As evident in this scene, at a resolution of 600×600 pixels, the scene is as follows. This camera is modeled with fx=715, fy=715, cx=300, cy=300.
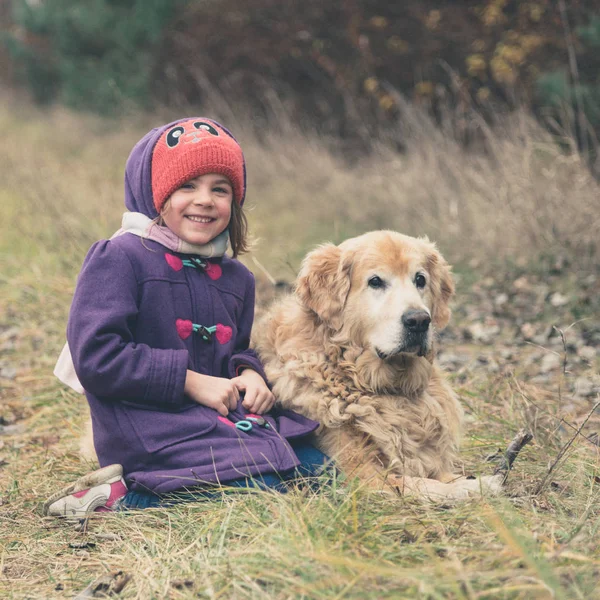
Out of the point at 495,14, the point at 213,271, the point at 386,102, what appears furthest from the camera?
the point at 386,102

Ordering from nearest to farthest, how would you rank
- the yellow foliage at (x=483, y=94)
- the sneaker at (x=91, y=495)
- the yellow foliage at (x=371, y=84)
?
the sneaker at (x=91, y=495) < the yellow foliage at (x=483, y=94) < the yellow foliage at (x=371, y=84)

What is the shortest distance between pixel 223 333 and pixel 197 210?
561mm

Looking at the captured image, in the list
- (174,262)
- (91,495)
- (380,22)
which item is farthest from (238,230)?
(380,22)

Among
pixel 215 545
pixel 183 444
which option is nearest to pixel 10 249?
pixel 183 444

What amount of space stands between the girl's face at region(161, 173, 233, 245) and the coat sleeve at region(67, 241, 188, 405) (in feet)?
0.93

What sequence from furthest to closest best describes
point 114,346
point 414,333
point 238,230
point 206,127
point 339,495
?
point 238,230
point 206,127
point 414,333
point 114,346
point 339,495

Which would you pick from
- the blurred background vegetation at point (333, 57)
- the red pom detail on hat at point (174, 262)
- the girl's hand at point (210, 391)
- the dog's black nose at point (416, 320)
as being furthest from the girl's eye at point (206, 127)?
the blurred background vegetation at point (333, 57)

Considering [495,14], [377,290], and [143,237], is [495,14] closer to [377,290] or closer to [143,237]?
[377,290]

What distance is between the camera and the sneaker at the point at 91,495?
2.91 meters

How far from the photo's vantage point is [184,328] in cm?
307

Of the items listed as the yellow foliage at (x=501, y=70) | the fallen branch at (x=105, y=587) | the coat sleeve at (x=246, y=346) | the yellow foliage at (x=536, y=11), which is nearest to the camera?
the fallen branch at (x=105, y=587)

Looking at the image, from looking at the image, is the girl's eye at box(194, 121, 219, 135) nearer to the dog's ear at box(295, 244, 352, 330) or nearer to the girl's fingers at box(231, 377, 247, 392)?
the dog's ear at box(295, 244, 352, 330)

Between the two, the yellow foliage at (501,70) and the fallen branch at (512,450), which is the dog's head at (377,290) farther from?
the yellow foliage at (501,70)

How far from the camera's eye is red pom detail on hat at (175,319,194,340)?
3.05 meters
